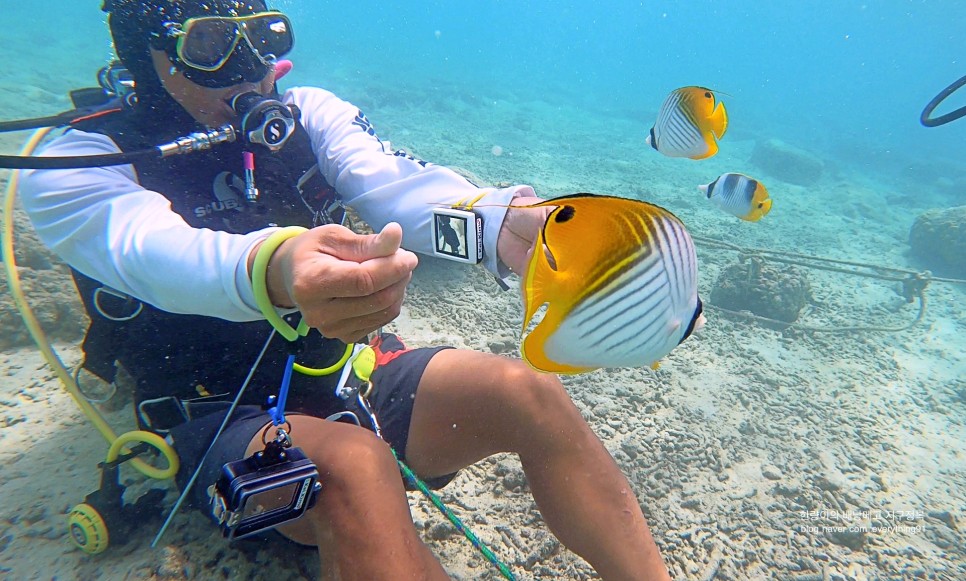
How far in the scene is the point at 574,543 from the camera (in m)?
1.94

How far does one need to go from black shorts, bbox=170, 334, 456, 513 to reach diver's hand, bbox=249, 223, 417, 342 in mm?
661

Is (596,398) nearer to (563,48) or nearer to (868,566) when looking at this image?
(868,566)

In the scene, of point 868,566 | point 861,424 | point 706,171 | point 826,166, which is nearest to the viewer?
point 868,566

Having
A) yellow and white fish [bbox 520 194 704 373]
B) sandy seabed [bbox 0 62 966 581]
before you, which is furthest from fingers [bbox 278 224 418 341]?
sandy seabed [bbox 0 62 966 581]

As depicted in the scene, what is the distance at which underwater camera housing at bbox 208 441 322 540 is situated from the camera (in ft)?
4.22

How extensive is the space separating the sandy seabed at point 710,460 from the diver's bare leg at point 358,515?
566 millimetres

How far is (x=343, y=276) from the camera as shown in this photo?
3.30ft

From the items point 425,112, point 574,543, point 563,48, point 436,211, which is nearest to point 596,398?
point 574,543

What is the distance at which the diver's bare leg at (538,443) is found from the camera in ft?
6.18

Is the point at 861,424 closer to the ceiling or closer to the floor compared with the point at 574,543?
closer to the floor

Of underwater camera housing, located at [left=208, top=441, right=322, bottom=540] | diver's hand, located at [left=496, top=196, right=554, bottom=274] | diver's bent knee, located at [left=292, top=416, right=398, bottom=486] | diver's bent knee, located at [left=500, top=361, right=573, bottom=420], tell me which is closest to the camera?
underwater camera housing, located at [left=208, top=441, right=322, bottom=540]

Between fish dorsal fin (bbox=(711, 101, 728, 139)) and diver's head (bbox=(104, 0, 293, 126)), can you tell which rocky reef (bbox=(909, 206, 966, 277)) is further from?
diver's head (bbox=(104, 0, 293, 126))

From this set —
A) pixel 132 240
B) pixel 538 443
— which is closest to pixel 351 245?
pixel 132 240

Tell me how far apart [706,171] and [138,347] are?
1894 centimetres
